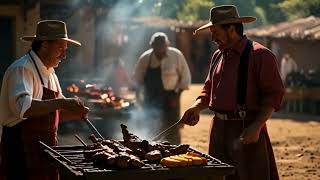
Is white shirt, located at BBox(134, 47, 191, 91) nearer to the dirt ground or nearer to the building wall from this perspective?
the dirt ground

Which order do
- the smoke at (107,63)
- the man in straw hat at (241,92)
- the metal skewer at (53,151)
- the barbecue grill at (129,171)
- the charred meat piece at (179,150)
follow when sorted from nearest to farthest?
the barbecue grill at (129,171) → the metal skewer at (53,151) → the charred meat piece at (179,150) → the man in straw hat at (241,92) → the smoke at (107,63)

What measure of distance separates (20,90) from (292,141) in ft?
35.3

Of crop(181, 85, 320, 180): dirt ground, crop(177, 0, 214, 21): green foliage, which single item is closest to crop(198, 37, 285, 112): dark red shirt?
crop(181, 85, 320, 180): dirt ground

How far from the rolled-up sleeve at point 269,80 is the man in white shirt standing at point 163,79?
5.93 m

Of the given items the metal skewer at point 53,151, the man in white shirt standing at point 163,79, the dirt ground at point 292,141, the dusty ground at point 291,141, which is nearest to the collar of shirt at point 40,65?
the metal skewer at point 53,151

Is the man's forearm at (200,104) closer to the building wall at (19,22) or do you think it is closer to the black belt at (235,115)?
the black belt at (235,115)

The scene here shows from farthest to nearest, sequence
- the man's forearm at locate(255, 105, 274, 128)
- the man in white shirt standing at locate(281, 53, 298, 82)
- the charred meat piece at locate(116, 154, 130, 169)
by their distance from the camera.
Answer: the man in white shirt standing at locate(281, 53, 298, 82) < the man's forearm at locate(255, 105, 274, 128) < the charred meat piece at locate(116, 154, 130, 169)

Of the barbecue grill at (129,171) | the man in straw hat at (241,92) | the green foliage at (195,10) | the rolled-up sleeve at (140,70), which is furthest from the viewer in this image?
the green foliage at (195,10)

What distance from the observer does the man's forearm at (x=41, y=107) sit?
5.50 meters

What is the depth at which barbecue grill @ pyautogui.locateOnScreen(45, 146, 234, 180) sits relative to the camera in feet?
15.3

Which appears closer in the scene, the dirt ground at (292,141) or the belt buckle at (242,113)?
the belt buckle at (242,113)

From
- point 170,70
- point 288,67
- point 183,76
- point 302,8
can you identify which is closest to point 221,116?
point 170,70

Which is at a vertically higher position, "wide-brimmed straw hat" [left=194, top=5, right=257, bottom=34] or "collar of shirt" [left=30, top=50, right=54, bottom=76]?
"wide-brimmed straw hat" [left=194, top=5, right=257, bottom=34]

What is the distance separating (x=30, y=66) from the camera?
5699 mm
